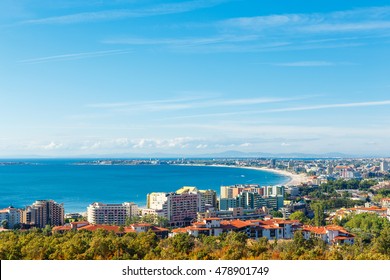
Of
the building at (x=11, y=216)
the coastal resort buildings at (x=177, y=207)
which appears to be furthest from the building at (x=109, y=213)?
the building at (x=11, y=216)

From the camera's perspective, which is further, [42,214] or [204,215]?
[204,215]

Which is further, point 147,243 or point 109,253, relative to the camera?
point 147,243

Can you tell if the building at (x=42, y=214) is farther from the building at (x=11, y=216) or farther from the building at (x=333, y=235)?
the building at (x=333, y=235)

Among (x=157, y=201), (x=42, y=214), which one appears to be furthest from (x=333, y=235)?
(x=42, y=214)

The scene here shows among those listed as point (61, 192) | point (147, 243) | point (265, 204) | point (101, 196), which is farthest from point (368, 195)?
point (147, 243)

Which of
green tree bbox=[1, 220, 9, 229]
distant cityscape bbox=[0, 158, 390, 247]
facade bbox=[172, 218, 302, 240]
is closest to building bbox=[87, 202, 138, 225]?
distant cityscape bbox=[0, 158, 390, 247]

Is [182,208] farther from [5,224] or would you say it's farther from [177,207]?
[5,224]

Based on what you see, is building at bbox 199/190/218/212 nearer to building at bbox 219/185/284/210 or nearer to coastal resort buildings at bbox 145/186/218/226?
building at bbox 219/185/284/210
